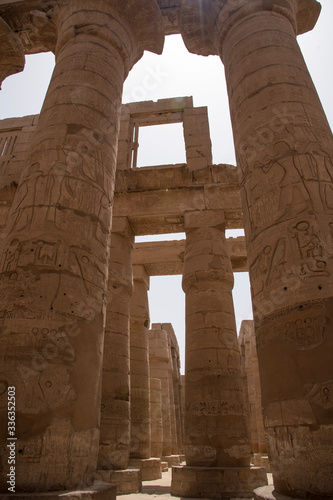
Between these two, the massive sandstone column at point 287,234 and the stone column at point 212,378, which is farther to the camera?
the stone column at point 212,378

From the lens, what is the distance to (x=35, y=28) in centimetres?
675

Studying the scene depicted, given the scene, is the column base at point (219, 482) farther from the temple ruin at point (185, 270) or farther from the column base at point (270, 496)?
the column base at point (270, 496)

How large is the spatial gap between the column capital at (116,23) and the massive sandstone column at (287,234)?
1.87 metres

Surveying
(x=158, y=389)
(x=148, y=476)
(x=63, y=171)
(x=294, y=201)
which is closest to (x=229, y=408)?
(x=148, y=476)

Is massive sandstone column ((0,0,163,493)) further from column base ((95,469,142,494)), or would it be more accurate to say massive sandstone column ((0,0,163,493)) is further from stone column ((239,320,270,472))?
stone column ((239,320,270,472))

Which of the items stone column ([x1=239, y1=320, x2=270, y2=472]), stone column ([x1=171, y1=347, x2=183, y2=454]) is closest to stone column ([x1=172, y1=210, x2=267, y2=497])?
stone column ([x1=239, y1=320, x2=270, y2=472])

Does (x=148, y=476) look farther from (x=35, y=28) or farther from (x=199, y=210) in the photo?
(x=35, y=28)

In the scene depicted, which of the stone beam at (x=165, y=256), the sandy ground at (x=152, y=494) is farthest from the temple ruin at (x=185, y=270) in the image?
the stone beam at (x=165, y=256)

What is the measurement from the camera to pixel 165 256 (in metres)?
11.5

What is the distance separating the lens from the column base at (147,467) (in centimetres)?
876

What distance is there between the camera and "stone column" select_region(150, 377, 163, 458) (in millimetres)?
12789

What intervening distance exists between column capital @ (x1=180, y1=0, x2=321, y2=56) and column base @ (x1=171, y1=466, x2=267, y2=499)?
6918 millimetres

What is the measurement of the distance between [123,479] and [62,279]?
4837 millimetres

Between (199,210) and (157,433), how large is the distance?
8.52 metres
